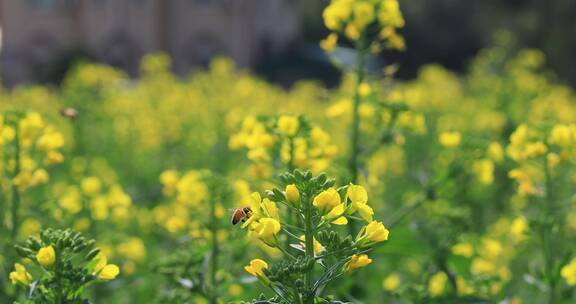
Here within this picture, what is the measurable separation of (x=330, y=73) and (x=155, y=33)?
6.89 metres

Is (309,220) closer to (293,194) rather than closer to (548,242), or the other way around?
(293,194)

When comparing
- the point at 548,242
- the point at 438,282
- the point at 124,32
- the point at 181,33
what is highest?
the point at 548,242

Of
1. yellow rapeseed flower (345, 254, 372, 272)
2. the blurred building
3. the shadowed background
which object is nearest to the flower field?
yellow rapeseed flower (345, 254, 372, 272)

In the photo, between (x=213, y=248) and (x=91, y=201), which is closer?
(x=213, y=248)

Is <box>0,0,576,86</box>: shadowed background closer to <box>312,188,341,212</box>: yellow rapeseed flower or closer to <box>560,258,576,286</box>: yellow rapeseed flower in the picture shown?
<box>560,258,576,286</box>: yellow rapeseed flower

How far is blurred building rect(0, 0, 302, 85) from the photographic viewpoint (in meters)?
28.9

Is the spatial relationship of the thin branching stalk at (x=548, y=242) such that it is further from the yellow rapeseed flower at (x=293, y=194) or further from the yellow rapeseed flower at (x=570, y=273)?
the yellow rapeseed flower at (x=293, y=194)

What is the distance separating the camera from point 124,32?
30531 mm

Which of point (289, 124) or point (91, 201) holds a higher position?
point (289, 124)

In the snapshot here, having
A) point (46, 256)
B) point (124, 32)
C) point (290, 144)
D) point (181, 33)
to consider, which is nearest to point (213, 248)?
point (290, 144)

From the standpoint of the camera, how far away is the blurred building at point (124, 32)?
94.7 feet

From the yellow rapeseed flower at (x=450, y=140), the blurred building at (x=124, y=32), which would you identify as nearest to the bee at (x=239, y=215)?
the yellow rapeseed flower at (x=450, y=140)

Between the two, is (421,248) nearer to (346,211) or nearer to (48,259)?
(346,211)

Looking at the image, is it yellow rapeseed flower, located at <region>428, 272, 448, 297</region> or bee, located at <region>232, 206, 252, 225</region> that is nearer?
bee, located at <region>232, 206, 252, 225</region>
